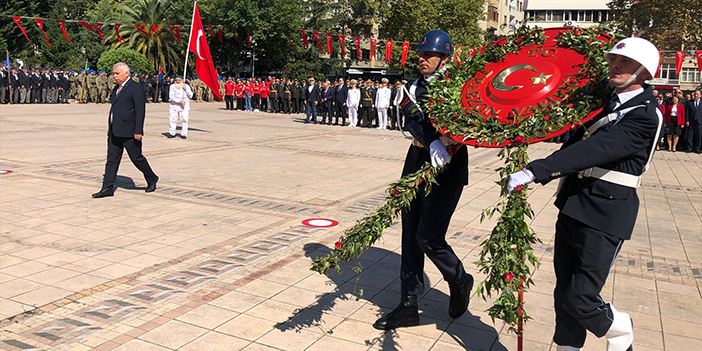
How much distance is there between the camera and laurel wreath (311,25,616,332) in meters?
3.35

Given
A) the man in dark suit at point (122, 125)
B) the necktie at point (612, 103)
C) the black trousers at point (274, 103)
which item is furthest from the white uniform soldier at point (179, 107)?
the necktie at point (612, 103)

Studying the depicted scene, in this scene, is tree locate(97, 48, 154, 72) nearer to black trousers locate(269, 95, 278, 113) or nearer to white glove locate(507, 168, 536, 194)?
black trousers locate(269, 95, 278, 113)

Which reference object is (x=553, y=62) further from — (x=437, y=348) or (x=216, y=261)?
(x=216, y=261)

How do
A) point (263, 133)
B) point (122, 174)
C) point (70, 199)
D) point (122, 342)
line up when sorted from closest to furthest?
1. point (122, 342)
2. point (70, 199)
3. point (122, 174)
4. point (263, 133)

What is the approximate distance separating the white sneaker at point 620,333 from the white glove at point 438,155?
4.34ft

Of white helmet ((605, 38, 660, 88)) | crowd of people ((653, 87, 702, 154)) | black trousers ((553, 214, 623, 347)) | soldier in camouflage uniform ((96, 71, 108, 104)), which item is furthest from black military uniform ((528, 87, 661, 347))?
soldier in camouflage uniform ((96, 71, 108, 104))

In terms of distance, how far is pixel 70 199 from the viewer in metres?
8.62

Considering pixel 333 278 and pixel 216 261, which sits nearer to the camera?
pixel 333 278

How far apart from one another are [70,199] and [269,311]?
516 cm

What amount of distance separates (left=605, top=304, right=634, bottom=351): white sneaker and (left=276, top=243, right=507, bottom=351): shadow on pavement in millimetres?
871

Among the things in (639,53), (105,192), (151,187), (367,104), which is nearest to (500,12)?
(367,104)

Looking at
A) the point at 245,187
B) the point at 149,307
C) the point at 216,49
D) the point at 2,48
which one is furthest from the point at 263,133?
the point at 2,48

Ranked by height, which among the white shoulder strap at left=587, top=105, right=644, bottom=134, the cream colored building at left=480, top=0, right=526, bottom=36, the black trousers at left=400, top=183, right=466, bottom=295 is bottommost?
the black trousers at left=400, top=183, right=466, bottom=295

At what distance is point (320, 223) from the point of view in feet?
25.2
